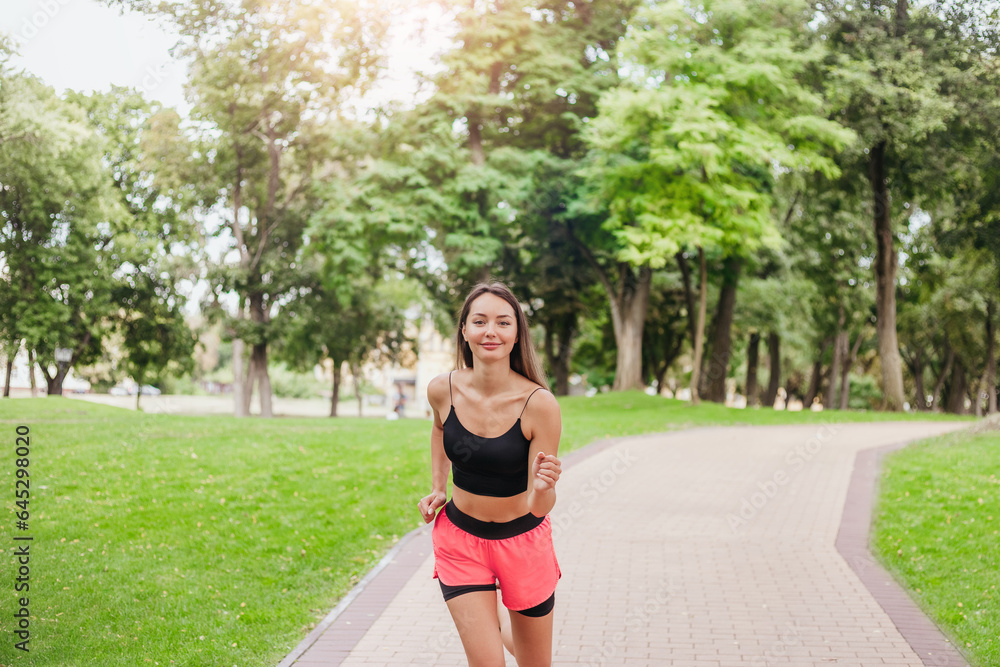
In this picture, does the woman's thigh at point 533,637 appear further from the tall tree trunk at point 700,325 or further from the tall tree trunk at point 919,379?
the tall tree trunk at point 919,379

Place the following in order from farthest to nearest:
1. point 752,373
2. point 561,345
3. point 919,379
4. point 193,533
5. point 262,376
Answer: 1. point 919,379
2. point 752,373
3. point 561,345
4. point 262,376
5. point 193,533

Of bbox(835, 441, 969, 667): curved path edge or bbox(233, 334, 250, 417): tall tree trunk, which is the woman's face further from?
bbox(233, 334, 250, 417): tall tree trunk

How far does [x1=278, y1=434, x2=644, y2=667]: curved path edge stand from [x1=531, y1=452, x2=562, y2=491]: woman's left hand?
3.07 meters

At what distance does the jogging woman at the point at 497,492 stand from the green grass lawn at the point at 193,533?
271cm

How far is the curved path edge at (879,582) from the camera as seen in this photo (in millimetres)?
6191

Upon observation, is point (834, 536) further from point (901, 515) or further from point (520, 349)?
point (520, 349)

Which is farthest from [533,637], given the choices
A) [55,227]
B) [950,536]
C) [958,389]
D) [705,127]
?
[958,389]

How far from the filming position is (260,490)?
35.4ft

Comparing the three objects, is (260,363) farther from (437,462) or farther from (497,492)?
(497,492)

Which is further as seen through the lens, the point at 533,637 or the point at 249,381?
the point at 249,381

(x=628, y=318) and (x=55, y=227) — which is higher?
(x=55, y=227)

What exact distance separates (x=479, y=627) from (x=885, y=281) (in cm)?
2685

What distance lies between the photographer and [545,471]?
3395 mm

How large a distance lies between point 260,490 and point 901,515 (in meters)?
7.80
